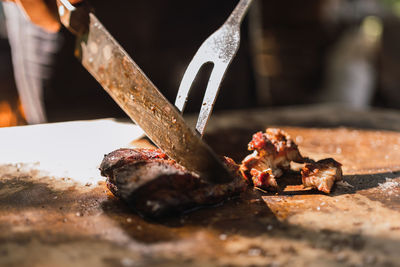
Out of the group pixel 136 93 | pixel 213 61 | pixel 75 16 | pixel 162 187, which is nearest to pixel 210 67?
pixel 213 61

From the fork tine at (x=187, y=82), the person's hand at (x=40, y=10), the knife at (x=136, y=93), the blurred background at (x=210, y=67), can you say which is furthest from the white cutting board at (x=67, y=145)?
the blurred background at (x=210, y=67)

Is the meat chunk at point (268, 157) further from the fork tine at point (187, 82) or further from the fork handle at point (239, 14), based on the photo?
the fork handle at point (239, 14)

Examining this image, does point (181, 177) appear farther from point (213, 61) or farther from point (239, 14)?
point (239, 14)

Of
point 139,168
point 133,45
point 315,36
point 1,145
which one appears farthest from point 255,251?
point 315,36

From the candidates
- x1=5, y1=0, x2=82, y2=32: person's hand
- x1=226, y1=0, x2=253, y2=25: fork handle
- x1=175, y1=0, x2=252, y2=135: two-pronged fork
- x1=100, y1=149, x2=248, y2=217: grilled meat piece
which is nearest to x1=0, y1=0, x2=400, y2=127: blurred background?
x1=5, y1=0, x2=82, y2=32: person's hand

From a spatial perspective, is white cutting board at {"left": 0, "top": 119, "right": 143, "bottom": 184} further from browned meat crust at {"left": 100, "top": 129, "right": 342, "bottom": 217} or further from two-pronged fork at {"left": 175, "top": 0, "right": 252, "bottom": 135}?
two-pronged fork at {"left": 175, "top": 0, "right": 252, "bottom": 135}

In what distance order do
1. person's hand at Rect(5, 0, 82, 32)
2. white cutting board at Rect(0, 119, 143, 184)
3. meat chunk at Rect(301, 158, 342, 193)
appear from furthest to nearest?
1. person's hand at Rect(5, 0, 82, 32)
2. white cutting board at Rect(0, 119, 143, 184)
3. meat chunk at Rect(301, 158, 342, 193)
